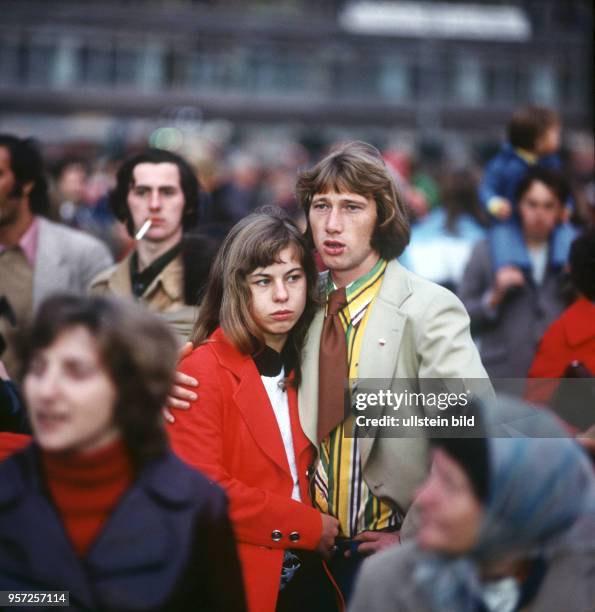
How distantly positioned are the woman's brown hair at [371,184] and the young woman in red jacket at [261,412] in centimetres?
24

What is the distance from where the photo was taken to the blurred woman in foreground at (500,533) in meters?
2.26

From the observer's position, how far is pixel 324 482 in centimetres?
365

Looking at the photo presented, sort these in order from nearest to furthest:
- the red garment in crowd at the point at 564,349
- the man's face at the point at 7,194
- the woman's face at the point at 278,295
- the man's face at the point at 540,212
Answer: the woman's face at the point at 278,295
the red garment in crowd at the point at 564,349
the man's face at the point at 7,194
the man's face at the point at 540,212

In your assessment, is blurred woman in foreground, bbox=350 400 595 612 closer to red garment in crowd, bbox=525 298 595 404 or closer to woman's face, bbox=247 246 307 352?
woman's face, bbox=247 246 307 352

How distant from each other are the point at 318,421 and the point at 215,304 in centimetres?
65

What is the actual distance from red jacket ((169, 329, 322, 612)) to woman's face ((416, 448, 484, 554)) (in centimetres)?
120

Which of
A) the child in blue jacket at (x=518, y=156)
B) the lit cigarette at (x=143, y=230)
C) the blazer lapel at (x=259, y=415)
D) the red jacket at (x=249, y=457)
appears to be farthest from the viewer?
the child in blue jacket at (x=518, y=156)

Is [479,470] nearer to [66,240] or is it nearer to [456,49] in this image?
[66,240]

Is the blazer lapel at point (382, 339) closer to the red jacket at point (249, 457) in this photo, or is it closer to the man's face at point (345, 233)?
the man's face at point (345, 233)

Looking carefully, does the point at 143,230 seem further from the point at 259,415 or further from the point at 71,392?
the point at 71,392

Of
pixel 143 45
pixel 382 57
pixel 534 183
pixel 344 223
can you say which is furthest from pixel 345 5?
pixel 344 223

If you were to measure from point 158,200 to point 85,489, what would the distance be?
9.25 ft

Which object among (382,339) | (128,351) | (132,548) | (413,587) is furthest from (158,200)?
(413,587)

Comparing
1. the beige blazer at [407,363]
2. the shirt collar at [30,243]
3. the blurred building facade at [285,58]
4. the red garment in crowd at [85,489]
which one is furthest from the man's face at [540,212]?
the blurred building facade at [285,58]
